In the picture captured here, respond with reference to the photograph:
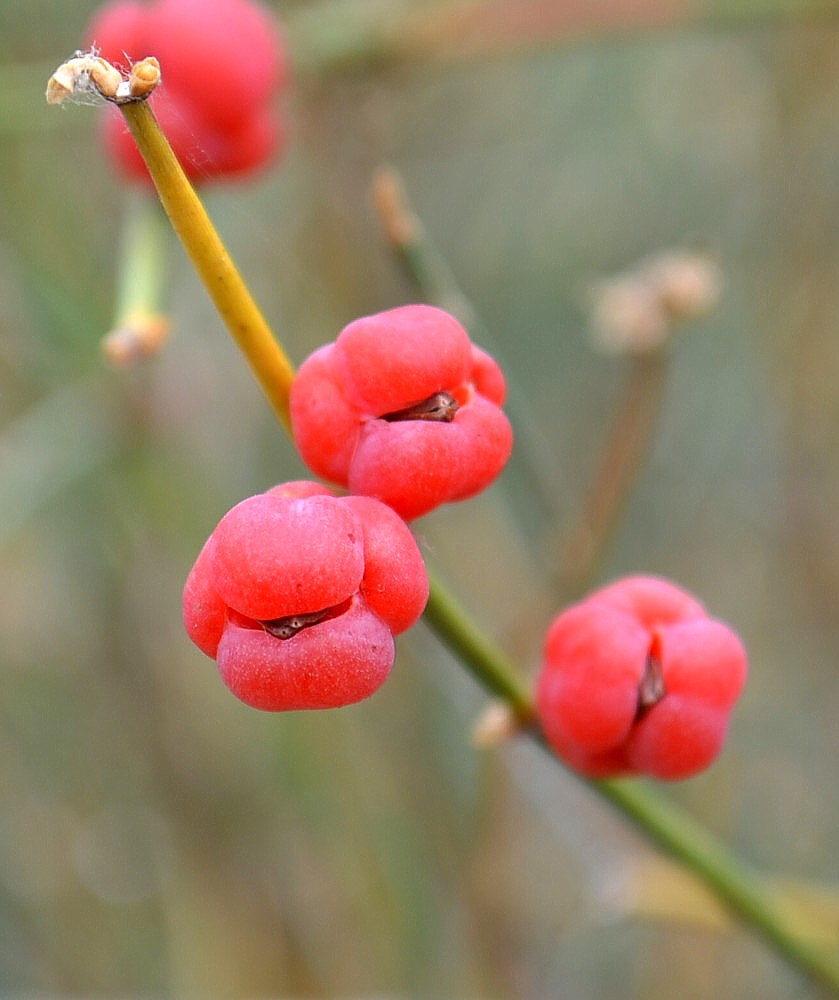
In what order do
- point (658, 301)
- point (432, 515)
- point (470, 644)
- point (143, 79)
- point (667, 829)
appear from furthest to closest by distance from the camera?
point (432, 515), point (658, 301), point (667, 829), point (470, 644), point (143, 79)

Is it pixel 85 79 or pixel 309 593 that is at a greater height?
pixel 85 79

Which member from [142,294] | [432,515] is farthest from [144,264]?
[432,515]

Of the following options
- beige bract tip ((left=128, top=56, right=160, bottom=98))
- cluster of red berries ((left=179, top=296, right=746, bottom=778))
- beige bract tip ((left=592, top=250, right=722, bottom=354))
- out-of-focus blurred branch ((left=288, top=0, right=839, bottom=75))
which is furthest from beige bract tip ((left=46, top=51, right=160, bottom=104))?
→ out-of-focus blurred branch ((left=288, top=0, right=839, bottom=75))

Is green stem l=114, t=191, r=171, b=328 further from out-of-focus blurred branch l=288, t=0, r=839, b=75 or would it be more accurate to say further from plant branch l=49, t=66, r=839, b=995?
out-of-focus blurred branch l=288, t=0, r=839, b=75

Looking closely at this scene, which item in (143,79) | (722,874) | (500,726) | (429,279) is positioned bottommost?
(722,874)

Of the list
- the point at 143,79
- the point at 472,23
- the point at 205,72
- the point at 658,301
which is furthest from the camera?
the point at 472,23

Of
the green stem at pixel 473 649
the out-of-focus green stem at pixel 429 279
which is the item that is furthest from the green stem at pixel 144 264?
the green stem at pixel 473 649

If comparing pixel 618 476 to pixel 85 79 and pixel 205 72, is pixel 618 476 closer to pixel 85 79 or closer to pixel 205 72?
pixel 205 72

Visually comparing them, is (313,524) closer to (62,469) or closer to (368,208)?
(62,469)
